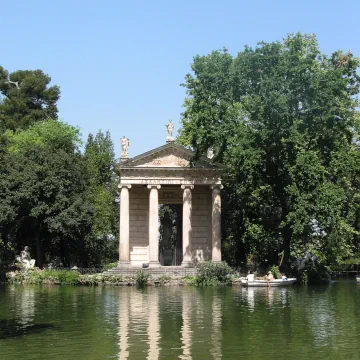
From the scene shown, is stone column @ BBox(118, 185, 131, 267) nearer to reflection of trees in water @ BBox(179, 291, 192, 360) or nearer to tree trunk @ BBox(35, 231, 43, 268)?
tree trunk @ BBox(35, 231, 43, 268)

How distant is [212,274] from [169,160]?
11773 millimetres

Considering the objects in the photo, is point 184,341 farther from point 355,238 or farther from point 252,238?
point 355,238

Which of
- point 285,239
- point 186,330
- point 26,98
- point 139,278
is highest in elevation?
point 26,98

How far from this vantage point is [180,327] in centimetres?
2489

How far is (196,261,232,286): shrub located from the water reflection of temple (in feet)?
39.6

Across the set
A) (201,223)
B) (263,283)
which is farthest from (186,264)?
(263,283)

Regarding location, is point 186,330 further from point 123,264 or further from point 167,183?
point 167,183

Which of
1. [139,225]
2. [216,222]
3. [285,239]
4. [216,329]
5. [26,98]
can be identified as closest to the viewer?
[216,329]

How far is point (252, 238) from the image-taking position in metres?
54.6

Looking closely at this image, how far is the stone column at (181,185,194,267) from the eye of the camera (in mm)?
58719

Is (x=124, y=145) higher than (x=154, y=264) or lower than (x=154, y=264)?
higher

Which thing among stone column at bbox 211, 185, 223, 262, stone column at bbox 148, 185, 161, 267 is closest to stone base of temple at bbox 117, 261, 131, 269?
stone column at bbox 148, 185, 161, 267

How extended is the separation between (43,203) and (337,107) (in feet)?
84.8

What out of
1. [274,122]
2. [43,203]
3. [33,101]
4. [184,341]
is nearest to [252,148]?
[274,122]
